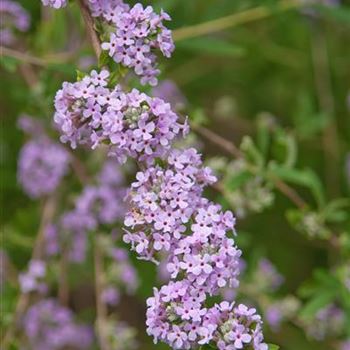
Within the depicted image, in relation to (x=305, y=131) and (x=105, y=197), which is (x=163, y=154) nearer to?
(x=105, y=197)

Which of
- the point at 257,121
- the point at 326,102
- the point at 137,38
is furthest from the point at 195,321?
the point at 326,102

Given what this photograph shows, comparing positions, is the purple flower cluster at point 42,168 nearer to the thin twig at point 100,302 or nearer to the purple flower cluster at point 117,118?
the thin twig at point 100,302

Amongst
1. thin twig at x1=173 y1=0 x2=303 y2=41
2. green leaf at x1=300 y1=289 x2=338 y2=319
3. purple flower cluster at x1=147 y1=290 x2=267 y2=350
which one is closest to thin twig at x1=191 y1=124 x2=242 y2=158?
thin twig at x1=173 y1=0 x2=303 y2=41

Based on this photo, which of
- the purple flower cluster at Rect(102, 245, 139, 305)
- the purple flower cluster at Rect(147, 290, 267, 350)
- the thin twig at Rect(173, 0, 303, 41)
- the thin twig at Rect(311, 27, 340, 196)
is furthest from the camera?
the thin twig at Rect(311, 27, 340, 196)

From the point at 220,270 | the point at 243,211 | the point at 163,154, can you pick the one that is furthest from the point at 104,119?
the point at 243,211

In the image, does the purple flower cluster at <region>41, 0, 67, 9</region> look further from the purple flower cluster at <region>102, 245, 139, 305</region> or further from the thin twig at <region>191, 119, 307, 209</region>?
the purple flower cluster at <region>102, 245, 139, 305</region>

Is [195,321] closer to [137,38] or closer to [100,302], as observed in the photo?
[137,38]
